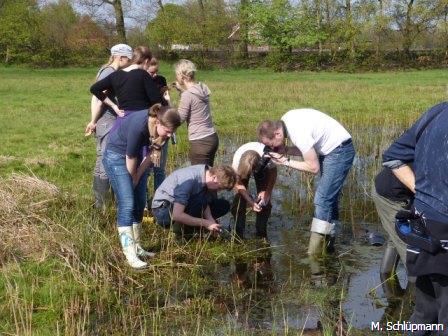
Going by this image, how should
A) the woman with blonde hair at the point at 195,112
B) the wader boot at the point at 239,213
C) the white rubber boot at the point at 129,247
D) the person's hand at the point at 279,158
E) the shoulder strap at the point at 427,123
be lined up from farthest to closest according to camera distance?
1. the woman with blonde hair at the point at 195,112
2. the wader boot at the point at 239,213
3. the person's hand at the point at 279,158
4. the white rubber boot at the point at 129,247
5. the shoulder strap at the point at 427,123

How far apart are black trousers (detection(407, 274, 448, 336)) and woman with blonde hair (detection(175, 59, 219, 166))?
3.96 m

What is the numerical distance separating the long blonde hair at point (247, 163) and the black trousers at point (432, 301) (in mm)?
2772

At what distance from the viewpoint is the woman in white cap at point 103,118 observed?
6.96 meters

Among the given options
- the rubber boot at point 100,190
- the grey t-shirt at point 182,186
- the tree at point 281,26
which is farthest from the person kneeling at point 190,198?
the tree at point 281,26

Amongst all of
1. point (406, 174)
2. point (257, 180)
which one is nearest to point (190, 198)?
point (257, 180)

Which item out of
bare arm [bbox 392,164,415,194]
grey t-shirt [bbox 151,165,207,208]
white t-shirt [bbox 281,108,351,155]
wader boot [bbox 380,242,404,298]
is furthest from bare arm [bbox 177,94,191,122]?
bare arm [bbox 392,164,415,194]

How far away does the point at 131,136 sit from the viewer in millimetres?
5375

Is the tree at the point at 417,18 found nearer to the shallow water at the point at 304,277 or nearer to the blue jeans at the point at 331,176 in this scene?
the shallow water at the point at 304,277

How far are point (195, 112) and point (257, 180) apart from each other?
109 cm

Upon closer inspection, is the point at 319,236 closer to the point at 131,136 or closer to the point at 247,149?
the point at 247,149

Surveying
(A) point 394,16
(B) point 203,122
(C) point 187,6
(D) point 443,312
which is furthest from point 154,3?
(D) point 443,312

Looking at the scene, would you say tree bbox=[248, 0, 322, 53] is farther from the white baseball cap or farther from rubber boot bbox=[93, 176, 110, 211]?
rubber boot bbox=[93, 176, 110, 211]

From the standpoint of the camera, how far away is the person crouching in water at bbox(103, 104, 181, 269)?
17.5ft

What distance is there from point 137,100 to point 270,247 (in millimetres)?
1992
